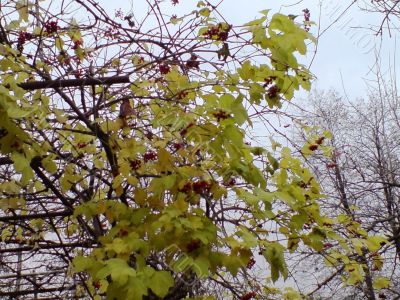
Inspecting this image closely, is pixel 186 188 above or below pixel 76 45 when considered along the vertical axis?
below

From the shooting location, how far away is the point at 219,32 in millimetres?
2141

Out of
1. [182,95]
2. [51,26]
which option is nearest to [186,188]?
[182,95]

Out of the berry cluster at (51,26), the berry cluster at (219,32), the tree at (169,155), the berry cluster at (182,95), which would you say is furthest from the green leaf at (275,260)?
the berry cluster at (51,26)

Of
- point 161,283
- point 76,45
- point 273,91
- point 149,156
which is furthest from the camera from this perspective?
point 76,45

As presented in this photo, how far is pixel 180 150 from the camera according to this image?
1916 mm

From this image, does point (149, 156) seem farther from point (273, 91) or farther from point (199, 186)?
point (273, 91)

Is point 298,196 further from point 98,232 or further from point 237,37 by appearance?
point 98,232

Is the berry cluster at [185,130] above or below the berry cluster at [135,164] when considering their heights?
below

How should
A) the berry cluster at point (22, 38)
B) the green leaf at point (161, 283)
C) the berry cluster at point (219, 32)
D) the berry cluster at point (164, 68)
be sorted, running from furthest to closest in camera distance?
the berry cluster at point (22, 38), the berry cluster at point (164, 68), the berry cluster at point (219, 32), the green leaf at point (161, 283)

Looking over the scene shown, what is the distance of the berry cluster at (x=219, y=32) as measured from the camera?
212 centimetres

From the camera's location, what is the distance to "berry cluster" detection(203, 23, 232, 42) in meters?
2.12

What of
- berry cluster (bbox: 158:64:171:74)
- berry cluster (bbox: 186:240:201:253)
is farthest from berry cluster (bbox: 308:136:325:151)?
berry cluster (bbox: 186:240:201:253)

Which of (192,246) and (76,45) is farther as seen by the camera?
(76,45)

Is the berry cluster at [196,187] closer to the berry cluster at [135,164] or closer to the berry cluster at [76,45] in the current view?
the berry cluster at [135,164]
